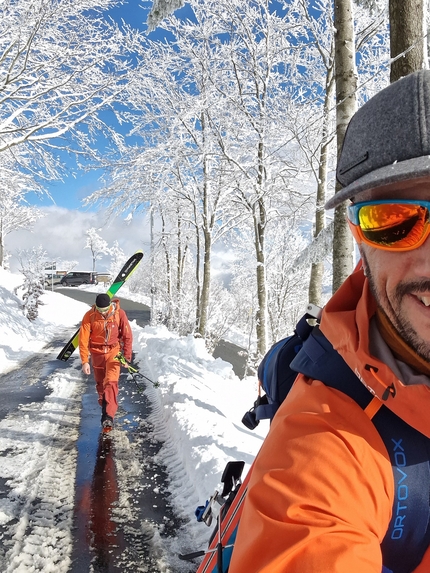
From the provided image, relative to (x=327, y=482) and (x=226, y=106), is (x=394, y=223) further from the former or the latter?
(x=226, y=106)

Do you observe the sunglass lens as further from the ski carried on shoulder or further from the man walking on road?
the ski carried on shoulder

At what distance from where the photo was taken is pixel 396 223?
35.5 inches

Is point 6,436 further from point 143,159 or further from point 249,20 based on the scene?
point 249,20

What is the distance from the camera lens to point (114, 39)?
9.11 metres

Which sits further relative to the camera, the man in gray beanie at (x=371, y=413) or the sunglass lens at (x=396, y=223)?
the sunglass lens at (x=396, y=223)

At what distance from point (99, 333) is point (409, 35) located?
206 inches

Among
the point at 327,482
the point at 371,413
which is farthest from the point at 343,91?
the point at 327,482

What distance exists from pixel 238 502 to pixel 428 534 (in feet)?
1.99

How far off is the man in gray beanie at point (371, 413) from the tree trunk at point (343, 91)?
399cm

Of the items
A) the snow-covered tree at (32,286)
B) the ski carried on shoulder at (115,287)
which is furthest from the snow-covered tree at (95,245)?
the ski carried on shoulder at (115,287)

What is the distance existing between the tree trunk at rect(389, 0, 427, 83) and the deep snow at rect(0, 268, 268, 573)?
3.97 metres

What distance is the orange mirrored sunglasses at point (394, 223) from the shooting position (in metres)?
0.89

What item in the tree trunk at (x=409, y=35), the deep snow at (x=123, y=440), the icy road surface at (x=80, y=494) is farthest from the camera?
the tree trunk at (x=409, y=35)

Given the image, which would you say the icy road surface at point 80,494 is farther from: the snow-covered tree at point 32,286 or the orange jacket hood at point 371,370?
the snow-covered tree at point 32,286
